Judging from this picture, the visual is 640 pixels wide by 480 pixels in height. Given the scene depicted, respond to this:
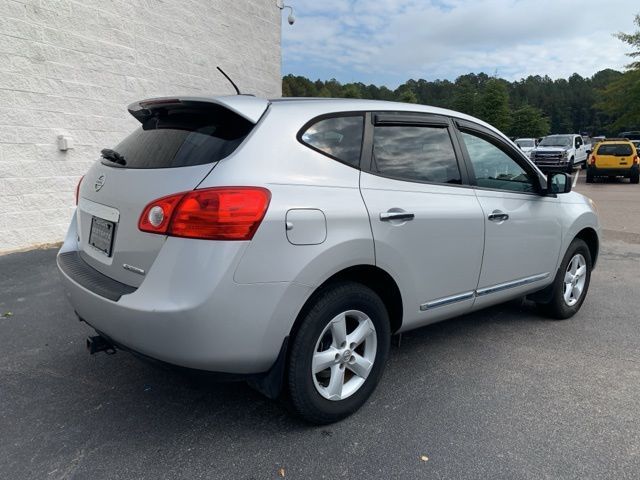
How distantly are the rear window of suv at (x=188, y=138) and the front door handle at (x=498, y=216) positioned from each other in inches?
73.8

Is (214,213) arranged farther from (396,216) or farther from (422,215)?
(422,215)

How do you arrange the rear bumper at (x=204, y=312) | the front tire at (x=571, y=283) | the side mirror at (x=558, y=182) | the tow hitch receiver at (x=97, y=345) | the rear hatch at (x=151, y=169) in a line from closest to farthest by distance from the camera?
the rear bumper at (x=204, y=312)
the rear hatch at (x=151, y=169)
the tow hitch receiver at (x=97, y=345)
the side mirror at (x=558, y=182)
the front tire at (x=571, y=283)

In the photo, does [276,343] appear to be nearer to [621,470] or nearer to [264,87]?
[621,470]

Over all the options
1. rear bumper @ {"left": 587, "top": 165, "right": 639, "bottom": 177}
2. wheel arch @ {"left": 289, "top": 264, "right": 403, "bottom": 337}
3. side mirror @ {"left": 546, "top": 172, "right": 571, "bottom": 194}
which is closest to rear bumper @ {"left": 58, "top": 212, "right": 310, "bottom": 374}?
wheel arch @ {"left": 289, "top": 264, "right": 403, "bottom": 337}

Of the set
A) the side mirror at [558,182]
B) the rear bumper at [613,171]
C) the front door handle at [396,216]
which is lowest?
the rear bumper at [613,171]

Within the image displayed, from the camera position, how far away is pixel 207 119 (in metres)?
2.43

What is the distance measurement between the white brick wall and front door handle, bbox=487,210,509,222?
6.06 metres

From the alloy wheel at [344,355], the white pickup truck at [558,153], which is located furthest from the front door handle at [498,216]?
the white pickup truck at [558,153]

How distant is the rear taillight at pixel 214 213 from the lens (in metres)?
2.07

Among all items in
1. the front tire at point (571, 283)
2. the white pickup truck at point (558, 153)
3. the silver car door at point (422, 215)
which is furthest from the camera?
the white pickup truck at point (558, 153)

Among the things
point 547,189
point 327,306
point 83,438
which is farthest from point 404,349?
point 83,438

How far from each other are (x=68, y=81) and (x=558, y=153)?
2260 cm

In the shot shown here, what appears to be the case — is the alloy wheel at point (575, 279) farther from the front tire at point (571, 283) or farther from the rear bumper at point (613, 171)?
the rear bumper at point (613, 171)

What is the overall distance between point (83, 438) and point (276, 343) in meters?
1.18
